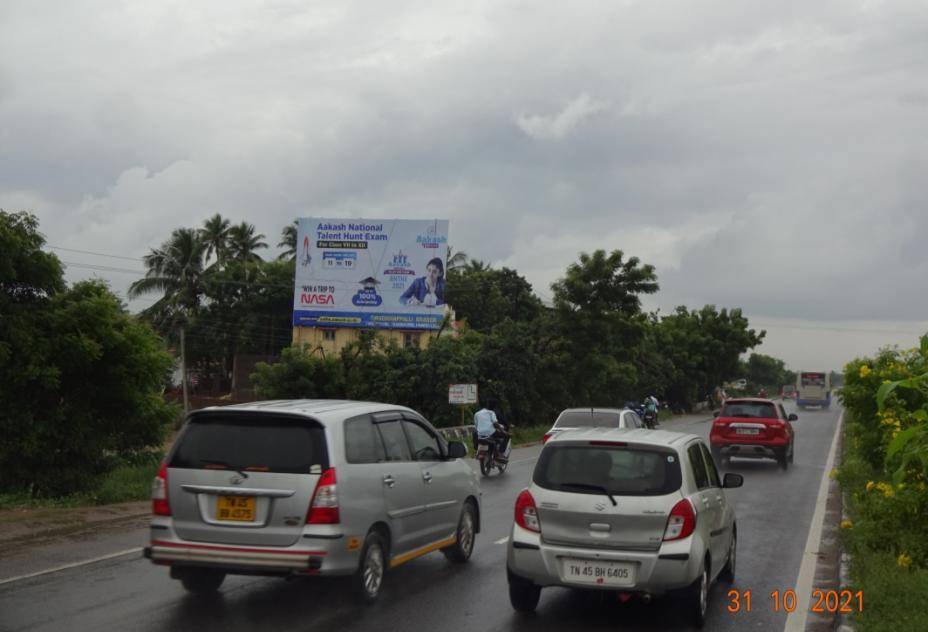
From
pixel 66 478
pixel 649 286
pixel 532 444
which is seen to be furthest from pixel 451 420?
pixel 66 478

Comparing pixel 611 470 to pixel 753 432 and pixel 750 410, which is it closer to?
pixel 753 432

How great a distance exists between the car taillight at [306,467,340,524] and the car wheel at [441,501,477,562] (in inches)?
110

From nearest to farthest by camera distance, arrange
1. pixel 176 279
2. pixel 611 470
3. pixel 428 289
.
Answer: pixel 611 470 < pixel 428 289 < pixel 176 279

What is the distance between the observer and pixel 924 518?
8.62 metres

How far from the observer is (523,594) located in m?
8.09

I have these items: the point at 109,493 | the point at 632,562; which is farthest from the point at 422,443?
the point at 109,493

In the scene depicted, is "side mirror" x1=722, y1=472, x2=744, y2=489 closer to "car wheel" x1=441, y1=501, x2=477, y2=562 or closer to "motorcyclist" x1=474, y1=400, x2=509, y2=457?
"car wheel" x1=441, y1=501, x2=477, y2=562

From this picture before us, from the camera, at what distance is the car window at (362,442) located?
821 centimetres

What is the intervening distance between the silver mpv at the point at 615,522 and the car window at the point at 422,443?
1727 millimetres

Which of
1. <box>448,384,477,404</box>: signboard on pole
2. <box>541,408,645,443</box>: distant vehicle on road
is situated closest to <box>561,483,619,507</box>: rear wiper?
<box>541,408,645,443</box>: distant vehicle on road

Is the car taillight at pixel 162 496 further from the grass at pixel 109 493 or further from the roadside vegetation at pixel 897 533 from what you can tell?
the grass at pixel 109 493

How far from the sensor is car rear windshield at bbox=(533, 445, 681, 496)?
778 centimetres

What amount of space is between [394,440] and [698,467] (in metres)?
2.78
